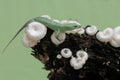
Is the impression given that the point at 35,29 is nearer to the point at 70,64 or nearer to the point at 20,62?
the point at 70,64

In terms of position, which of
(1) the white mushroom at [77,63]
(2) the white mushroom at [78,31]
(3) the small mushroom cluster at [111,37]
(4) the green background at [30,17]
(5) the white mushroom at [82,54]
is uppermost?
(2) the white mushroom at [78,31]

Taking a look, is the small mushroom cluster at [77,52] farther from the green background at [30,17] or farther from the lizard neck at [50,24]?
the green background at [30,17]

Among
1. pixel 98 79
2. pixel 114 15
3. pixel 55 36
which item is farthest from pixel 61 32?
pixel 114 15

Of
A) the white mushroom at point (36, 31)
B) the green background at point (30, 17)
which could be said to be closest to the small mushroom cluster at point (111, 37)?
the white mushroom at point (36, 31)

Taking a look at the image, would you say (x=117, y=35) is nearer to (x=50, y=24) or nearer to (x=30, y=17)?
(x=50, y=24)

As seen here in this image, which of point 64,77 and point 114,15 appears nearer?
point 64,77
